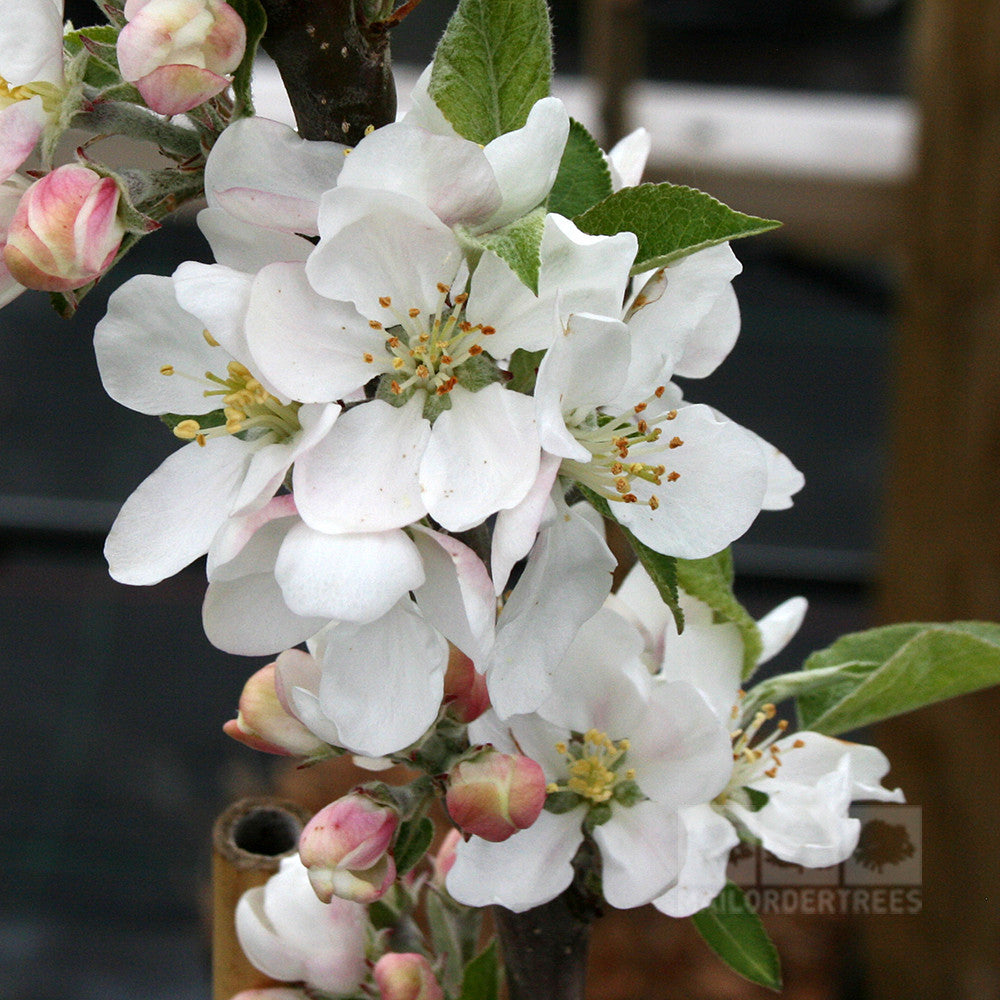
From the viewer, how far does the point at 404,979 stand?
0.64m

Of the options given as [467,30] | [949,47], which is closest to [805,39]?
[949,47]

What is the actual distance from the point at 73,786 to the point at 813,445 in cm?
194

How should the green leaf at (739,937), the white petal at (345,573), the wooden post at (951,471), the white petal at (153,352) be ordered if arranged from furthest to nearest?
1. the wooden post at (951,471)
2. the green leaf at (739,937)
3. the white petal at (153,352)
4. the white petal at (345,573)

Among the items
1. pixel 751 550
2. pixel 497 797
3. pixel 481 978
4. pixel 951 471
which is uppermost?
pixel 497 797

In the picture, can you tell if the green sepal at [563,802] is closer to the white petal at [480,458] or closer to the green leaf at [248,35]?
the white petal at [480,458]

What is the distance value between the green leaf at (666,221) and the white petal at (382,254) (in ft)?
0.20

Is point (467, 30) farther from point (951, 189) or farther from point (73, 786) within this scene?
point (73, 786)

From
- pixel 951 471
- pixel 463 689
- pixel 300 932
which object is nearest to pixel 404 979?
pixel 300 932

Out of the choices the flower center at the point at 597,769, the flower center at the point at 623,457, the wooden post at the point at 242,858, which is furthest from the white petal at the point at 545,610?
the wooden post at the point at 242,858

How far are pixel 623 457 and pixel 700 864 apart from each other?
0.22m

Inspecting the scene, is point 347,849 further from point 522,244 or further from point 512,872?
point 522,244

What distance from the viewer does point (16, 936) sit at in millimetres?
2342

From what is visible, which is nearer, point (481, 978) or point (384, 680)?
point (384, 680)

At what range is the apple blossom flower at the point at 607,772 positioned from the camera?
603 millimetres
